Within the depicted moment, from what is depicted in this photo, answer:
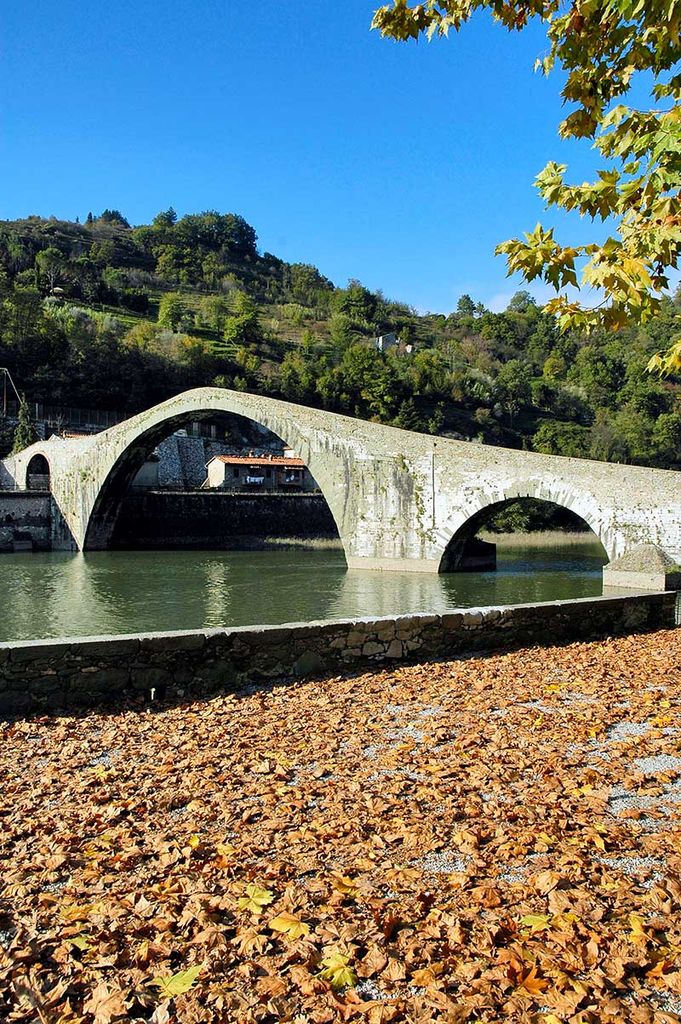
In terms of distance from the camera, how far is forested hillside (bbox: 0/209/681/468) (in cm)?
6194

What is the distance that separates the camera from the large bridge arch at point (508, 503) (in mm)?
19672

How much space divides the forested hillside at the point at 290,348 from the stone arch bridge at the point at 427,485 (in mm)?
30403

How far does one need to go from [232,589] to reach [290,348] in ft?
243

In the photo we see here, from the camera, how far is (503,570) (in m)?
26.2

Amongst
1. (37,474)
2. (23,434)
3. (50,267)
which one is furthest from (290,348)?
(37,474)

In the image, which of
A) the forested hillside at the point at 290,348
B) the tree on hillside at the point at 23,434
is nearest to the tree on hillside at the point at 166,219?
the forested hillside at the point at 290,348

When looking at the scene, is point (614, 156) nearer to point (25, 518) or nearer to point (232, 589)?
point (232, 589)

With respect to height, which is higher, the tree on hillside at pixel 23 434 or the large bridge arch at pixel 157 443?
the tree on hillside at pixel 23 434

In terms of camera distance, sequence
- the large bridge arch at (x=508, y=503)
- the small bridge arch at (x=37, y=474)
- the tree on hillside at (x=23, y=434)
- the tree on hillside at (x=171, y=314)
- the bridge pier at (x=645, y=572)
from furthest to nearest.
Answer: the tree on hillside at (x=171, y=314), the tree on hillside at (x=23, y=434), the small bridge arch at (x=37, y=474), the large bridge arch at (x=508, y=503), the bridge pier at (x=645, y=572)

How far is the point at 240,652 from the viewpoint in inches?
264

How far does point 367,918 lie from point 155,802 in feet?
5.63

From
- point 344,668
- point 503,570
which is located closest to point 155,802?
point 344,668

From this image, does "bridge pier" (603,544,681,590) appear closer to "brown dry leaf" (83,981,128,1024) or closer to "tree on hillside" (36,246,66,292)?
"brown dry leaf" (83,981,128,1024)

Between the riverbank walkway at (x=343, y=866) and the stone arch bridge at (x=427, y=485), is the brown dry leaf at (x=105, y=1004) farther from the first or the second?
the stone arch bridge at (x=427, y=485)
